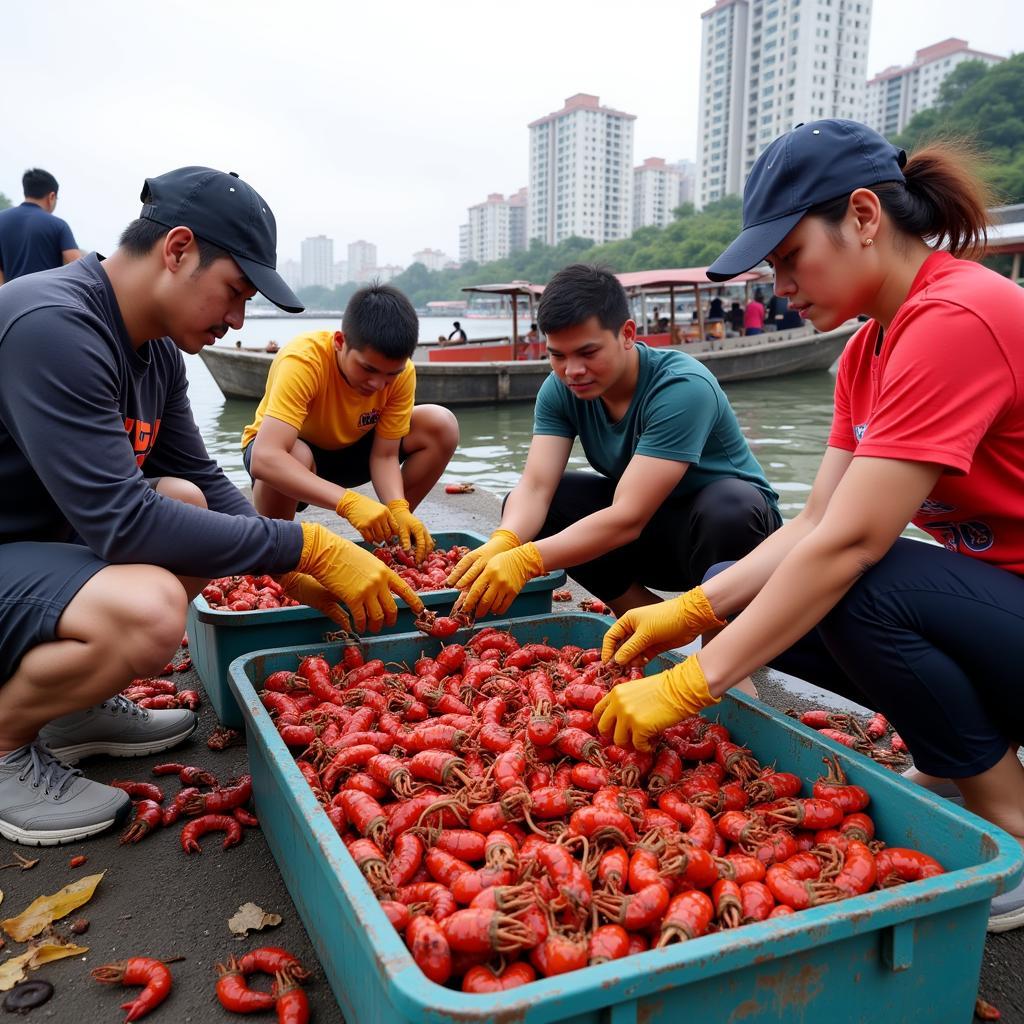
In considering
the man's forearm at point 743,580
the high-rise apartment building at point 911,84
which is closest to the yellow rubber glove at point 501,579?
the man's forearm at point 743,580

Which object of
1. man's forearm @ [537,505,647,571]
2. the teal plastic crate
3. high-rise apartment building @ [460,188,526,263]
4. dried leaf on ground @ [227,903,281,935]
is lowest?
dried leaf on ground @ [227,903,281,935]

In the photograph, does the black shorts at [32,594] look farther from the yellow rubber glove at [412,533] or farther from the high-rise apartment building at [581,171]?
the high-rise apartment building at [581,171]

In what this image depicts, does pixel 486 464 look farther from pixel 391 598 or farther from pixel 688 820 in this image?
pixel 688 820

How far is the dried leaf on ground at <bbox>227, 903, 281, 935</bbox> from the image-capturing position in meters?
2.02

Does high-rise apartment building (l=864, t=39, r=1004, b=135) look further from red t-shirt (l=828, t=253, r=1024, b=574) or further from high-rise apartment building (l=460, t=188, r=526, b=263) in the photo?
red t-shirt (l=828, t=253, r=1024, b=574)

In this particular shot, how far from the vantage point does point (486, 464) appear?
10.9 m

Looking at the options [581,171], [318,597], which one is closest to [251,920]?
[318,597]

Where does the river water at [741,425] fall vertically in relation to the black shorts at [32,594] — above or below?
below

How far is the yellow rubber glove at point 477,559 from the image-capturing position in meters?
3.13

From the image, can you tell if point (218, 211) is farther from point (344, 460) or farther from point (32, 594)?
point (344, 460)

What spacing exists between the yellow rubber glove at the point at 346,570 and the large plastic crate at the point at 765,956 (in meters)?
0.85

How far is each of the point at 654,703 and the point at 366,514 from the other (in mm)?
2046

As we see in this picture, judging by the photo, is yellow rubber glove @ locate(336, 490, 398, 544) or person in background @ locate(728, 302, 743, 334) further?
person in background @ locate(728, 302, 743, 334)

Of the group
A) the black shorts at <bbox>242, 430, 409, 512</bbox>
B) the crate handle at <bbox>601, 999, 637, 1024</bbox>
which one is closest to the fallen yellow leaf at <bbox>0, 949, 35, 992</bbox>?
the crate handle at <bbox>601, 999, 637, 1024</bbox>
